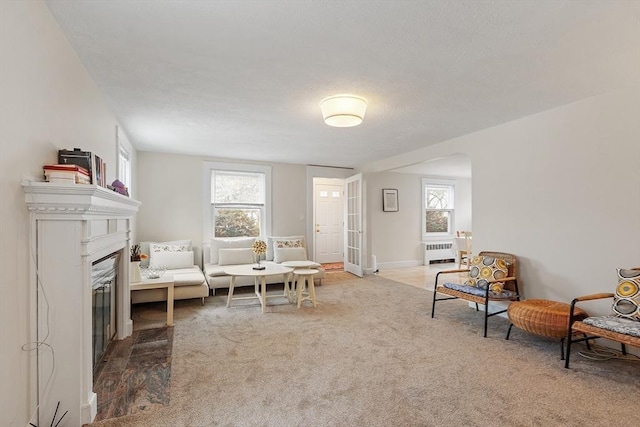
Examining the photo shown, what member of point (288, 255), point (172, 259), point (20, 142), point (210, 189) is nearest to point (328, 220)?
point (288, 255)

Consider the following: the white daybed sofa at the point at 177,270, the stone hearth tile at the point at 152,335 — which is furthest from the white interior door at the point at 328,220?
the stone hearth tile at the point at 152,335

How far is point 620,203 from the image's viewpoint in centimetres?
292

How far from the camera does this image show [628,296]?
2.65 meters

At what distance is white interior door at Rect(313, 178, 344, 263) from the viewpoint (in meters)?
8.33

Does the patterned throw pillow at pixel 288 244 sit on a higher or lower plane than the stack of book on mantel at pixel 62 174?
lower

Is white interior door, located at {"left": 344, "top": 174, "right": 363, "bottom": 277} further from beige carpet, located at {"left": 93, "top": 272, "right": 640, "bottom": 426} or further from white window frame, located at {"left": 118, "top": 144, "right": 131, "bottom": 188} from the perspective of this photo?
white window frame, located at {"left": 118, "top": 144, "right": 131, "bottom": 188}

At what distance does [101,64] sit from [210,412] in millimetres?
2600

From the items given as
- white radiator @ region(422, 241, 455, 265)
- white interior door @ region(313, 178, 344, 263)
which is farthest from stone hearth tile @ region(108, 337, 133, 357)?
white radiator @ region(422, 241, 455, 265)

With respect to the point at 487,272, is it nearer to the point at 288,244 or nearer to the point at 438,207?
the point at 288,244

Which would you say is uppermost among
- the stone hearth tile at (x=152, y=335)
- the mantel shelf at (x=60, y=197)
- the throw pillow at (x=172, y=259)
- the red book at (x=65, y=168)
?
the red book at (x=65, y=168)

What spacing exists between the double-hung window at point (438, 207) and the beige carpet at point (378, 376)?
14.9 feet

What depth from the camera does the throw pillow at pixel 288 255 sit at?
5.79 m

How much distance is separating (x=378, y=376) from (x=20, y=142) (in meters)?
2.65

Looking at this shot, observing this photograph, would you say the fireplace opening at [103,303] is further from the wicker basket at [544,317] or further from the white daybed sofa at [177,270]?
the wicker basket at [544,317]
